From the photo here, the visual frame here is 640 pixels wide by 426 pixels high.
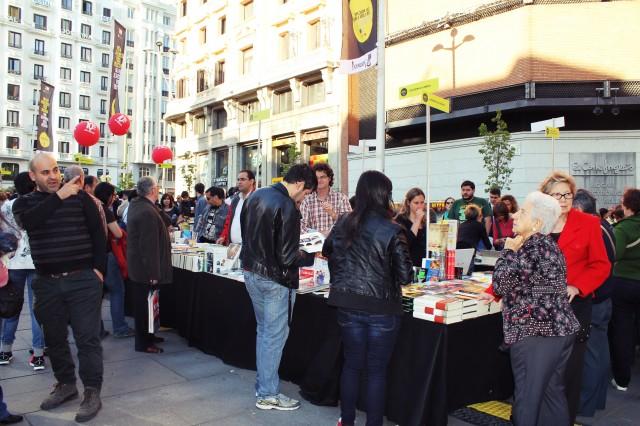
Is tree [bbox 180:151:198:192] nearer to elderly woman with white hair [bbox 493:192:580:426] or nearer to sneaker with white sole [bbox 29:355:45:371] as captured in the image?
sneaker with white sole [bbox 29:355:45:371]

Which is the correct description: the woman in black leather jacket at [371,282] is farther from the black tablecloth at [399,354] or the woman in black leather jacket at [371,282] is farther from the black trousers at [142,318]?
the black trousers at [142,318]

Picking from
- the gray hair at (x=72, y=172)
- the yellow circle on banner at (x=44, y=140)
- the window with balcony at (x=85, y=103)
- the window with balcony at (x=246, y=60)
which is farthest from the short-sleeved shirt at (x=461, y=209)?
the window with balcony at (x=85, y=103)

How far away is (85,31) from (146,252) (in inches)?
2625

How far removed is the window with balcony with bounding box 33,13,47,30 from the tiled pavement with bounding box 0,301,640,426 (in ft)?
212

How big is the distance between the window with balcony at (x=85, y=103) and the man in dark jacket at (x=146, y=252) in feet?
204

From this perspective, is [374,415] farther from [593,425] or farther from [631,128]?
[631,128]

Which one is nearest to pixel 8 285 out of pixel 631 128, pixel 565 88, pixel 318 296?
pixel 318 296

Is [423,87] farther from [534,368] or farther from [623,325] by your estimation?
[534,368]

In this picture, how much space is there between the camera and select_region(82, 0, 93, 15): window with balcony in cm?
6253

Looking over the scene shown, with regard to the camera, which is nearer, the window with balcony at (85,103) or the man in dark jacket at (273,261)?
the man in dark jacket at (273,261)

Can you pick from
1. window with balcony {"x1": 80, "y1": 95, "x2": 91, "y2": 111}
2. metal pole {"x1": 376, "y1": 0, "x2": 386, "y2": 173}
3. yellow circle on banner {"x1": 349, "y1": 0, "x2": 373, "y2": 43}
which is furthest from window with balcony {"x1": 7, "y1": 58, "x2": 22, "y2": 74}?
metal pole {"x1": 376, "y1": 0, "x2": 386, "y2": 173}

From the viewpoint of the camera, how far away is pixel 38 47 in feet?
193

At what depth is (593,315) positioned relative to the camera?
164 inches

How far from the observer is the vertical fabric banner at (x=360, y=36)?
7930mm
